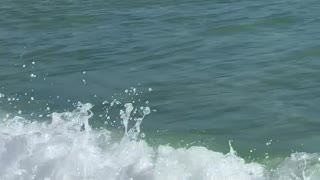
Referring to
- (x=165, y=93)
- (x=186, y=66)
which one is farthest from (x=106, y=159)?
(x=186, y=66)

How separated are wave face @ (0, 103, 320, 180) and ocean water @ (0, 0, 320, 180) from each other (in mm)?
12

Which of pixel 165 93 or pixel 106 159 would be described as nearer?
pixel 106 159

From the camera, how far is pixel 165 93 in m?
9.79

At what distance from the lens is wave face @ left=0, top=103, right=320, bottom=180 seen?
24.5 feet

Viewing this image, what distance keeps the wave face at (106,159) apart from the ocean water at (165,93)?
0.01m

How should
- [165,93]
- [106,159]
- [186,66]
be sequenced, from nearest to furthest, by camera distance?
[106,159] < [165,93] < [186,66]

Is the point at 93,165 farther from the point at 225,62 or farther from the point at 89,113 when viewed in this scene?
the point at 225,62

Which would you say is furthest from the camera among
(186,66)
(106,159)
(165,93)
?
(186,66)

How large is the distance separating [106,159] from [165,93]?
80.5 inches

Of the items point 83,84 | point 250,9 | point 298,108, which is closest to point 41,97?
point 83,84

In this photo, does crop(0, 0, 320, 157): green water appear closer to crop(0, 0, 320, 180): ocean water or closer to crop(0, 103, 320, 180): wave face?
crop(0, 0, 320, 180): ocean water

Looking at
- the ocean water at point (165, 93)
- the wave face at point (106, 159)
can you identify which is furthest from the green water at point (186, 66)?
the wave face at point (106, 159)

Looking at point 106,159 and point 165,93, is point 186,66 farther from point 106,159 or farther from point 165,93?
point 106,159

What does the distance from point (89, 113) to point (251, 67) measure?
2.31 m
